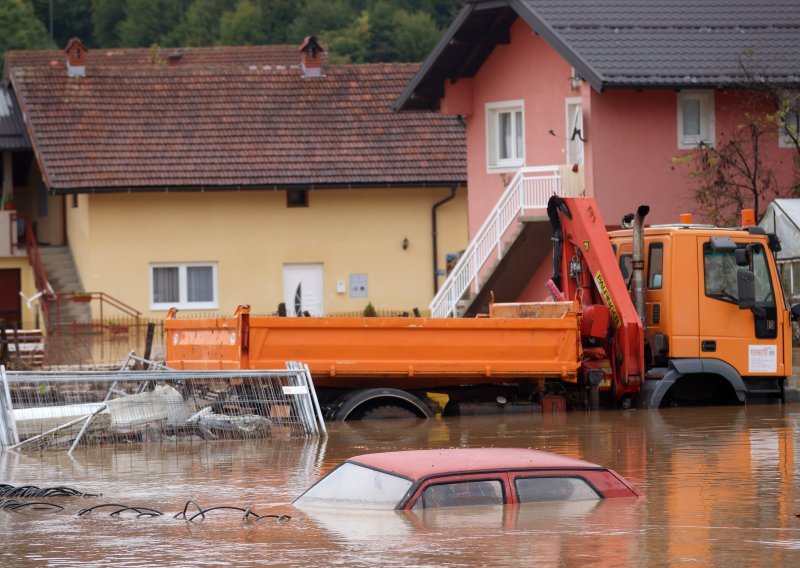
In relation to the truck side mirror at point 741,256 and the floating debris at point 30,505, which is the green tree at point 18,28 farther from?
the floating debris at point 30,505

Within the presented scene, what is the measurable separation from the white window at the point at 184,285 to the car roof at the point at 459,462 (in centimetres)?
2707

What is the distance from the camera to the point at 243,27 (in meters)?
85.1

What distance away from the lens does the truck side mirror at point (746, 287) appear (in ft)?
65.3

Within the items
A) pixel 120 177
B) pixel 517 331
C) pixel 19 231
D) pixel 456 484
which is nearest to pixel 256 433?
pixel 517 331

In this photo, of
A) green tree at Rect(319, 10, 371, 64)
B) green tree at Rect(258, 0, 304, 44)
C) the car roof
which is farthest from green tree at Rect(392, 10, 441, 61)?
the car roof

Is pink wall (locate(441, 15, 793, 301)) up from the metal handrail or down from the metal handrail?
up

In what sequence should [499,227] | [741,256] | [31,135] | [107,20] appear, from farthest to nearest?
[107,20], [31,135], [499,227], [741,256]

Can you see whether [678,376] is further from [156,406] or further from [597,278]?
[156,406]

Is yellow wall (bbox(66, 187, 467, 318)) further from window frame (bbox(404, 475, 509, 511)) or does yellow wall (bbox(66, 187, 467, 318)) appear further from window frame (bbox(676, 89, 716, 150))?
window frame (bbox(404, 475, 509, 511))

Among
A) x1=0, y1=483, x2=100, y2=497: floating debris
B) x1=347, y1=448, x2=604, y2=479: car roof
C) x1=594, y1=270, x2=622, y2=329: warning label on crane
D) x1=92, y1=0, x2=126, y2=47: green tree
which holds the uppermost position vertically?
x1=92, y1=0, x2=126, y2=47: green tree

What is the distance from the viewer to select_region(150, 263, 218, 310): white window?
127ft

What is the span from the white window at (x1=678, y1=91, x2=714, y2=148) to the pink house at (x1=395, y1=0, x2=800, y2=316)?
0.02m

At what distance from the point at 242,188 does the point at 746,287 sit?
A: 20.4 meters

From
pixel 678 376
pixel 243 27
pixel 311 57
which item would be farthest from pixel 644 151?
pixel 243 27
